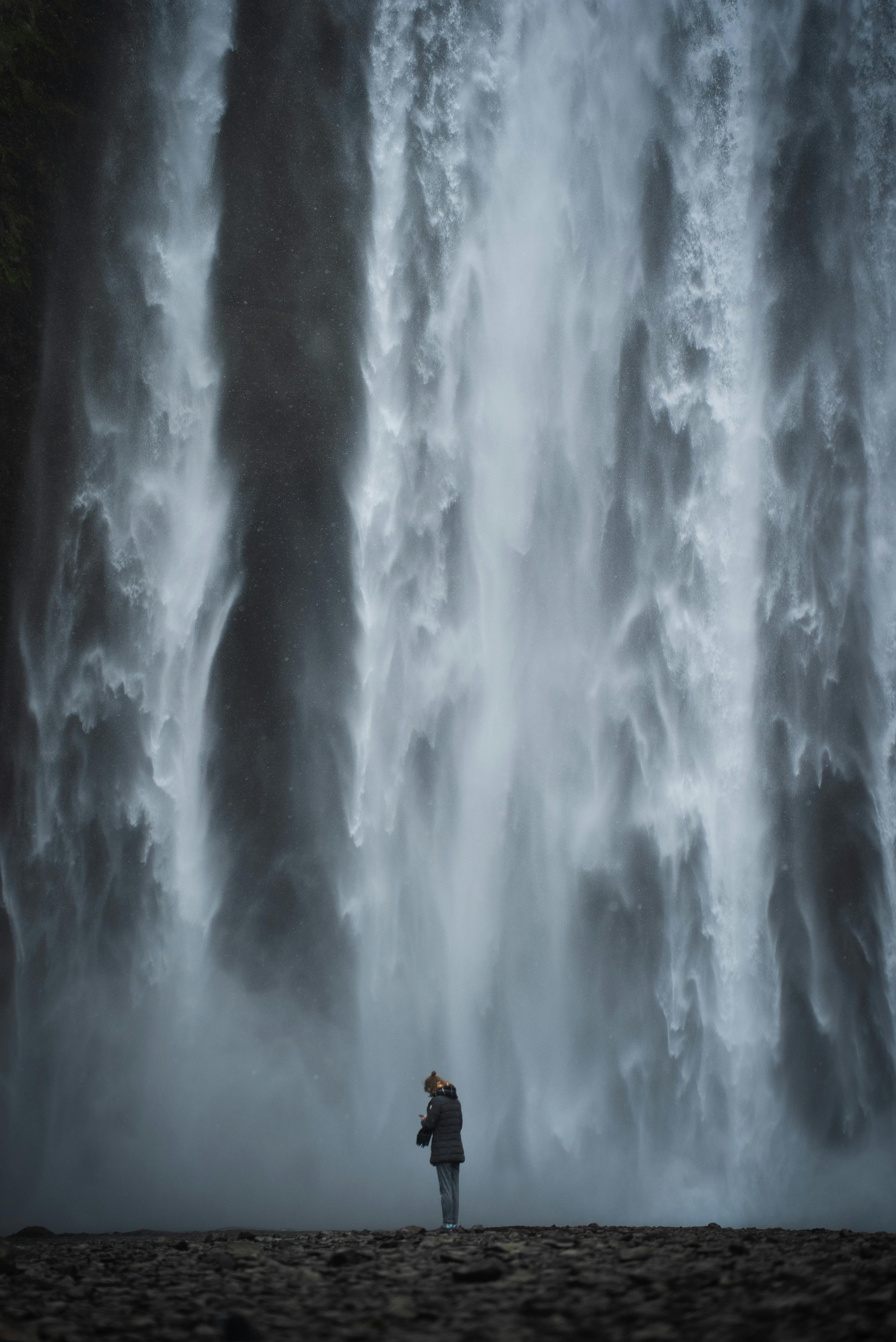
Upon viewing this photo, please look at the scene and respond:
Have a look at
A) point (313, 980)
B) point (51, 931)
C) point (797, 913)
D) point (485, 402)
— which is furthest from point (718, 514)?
point (51, 931)

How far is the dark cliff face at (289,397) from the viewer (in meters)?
A: 30.5

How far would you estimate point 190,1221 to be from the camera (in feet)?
73.7

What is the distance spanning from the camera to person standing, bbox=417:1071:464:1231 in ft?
45.2

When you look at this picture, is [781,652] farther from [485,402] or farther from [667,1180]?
[667,1180]

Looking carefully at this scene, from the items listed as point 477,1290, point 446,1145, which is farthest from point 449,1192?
point 477,1290

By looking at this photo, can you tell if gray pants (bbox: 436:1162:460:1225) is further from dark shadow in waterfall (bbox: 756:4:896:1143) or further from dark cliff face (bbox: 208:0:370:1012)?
dark cliff face (bbox: 208:0:370:1012)

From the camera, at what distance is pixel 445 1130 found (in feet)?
45.3

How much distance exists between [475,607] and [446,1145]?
56.7ft

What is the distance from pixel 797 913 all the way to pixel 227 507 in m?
18.0

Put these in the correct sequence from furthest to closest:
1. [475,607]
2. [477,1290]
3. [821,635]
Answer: [475,607] → [821,635] → [477,1290]

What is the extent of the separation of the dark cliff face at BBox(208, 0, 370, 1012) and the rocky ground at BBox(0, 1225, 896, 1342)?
1883 centimetres

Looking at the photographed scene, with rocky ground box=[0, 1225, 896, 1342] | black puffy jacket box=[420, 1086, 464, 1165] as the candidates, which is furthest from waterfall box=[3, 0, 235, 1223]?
rocky ground box=[0, 1225, 896, 1342]

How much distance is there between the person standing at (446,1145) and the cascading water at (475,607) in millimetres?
11130

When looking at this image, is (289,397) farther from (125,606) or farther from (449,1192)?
(449,1192)
